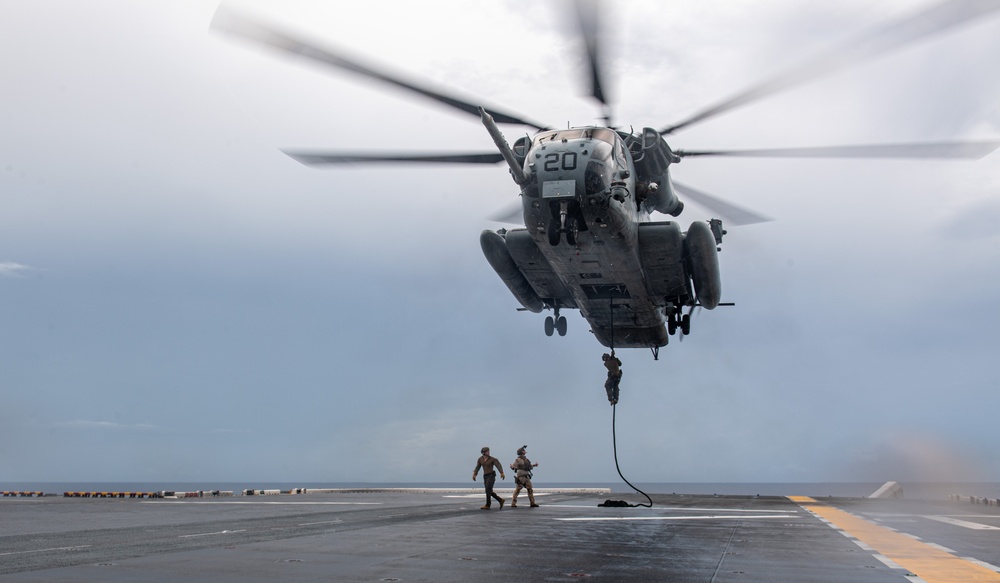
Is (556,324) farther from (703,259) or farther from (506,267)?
(703,259)

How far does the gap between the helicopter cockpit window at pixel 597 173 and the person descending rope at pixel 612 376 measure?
6829 millimetres

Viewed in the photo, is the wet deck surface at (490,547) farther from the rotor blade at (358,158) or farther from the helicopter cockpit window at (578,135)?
the helicopter cockpit window at (578,135)

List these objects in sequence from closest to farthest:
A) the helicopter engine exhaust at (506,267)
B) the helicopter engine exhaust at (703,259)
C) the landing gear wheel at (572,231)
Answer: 1. the landing gear wheel at (572,231)
2. the helicopter engine exhaust at (703,259)
3. the helicopter engine exhaust at (506,267)

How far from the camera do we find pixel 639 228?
1930 centimetres

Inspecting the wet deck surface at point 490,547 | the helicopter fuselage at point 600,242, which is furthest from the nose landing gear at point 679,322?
the wet deck surface at point 490,547

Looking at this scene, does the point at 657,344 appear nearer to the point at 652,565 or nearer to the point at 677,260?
the point at 677,260

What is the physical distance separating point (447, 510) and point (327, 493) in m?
16.0

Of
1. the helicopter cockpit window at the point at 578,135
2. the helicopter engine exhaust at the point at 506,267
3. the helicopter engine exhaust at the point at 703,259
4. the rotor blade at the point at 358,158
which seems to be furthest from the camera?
the helicopter engine exhaust at the point at 506,267

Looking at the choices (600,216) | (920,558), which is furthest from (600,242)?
(920,558)

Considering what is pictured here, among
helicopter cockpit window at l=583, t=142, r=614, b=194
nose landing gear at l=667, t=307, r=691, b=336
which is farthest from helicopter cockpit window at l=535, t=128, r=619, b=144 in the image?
nose landing gear at l=667, t=307, r=691, b=336

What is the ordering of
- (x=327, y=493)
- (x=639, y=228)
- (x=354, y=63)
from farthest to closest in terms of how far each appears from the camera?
(x=327, y=493), (x=639, y=228), (x=354, y=63)

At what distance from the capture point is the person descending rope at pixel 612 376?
72.2 ft

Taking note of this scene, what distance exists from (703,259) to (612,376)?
14.9 feet

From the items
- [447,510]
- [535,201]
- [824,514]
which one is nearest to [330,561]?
[535,201]
